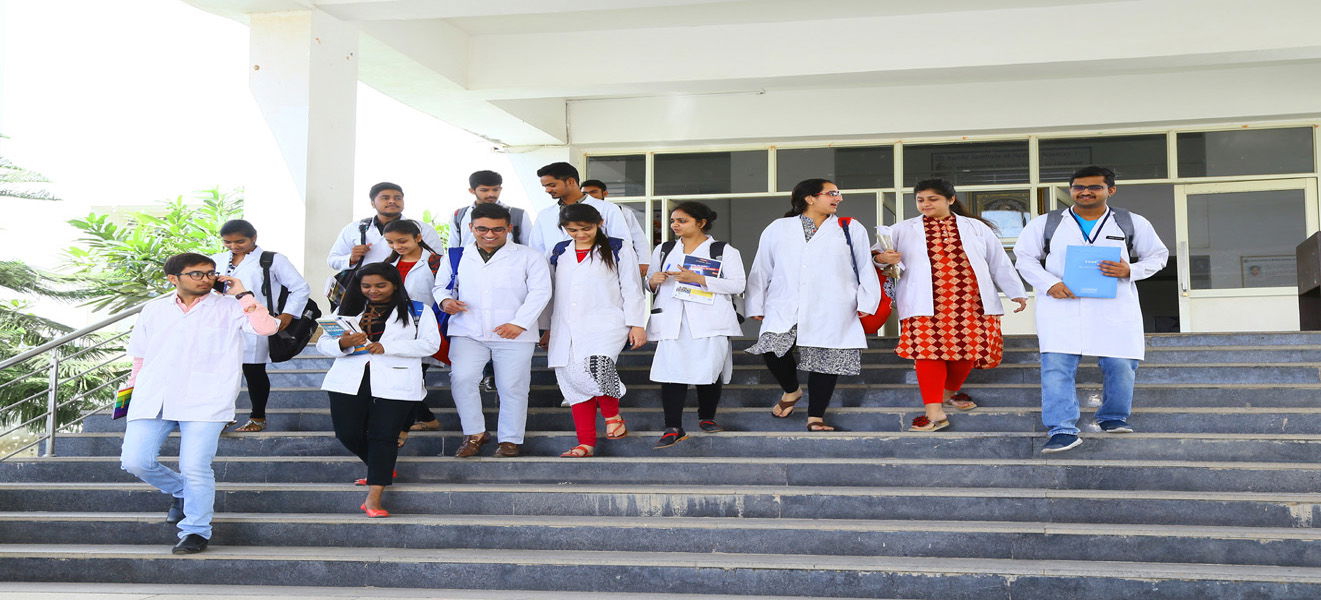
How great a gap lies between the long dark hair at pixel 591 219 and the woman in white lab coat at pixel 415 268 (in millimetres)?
953

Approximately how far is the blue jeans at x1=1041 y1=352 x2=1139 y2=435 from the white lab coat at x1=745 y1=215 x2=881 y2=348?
1002 mm

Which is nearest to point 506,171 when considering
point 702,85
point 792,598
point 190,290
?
point 702,85

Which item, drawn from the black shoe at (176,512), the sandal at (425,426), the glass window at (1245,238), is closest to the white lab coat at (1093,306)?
the sandal at (425,426)

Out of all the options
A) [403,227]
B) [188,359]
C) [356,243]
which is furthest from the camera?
[356,243]

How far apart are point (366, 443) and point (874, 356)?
12.2ft

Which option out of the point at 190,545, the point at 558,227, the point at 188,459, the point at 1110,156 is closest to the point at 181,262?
the point at 188,459

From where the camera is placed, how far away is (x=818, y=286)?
635 cm

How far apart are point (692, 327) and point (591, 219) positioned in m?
0.84

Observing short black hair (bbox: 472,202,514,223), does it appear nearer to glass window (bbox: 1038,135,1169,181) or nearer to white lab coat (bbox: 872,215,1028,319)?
white lab coat (bbox: 872,215,1028,319)

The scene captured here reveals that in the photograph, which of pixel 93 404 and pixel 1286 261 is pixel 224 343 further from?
pixel 1286 261

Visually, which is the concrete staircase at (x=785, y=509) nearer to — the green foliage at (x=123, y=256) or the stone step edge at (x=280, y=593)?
the stone step edge at (x=280, y=593)

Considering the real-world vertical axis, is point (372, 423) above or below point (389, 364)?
below

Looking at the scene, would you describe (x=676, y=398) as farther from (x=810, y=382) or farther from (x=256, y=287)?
(x=256, y=287)

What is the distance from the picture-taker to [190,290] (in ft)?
18.0
